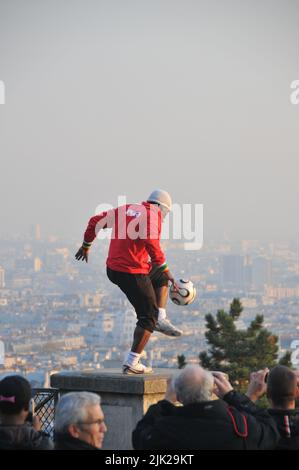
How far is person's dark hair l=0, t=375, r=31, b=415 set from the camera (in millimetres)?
6750

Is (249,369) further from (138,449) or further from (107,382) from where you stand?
(138,449)

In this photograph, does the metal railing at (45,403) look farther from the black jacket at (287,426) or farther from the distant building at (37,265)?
the distant building at (37,265)

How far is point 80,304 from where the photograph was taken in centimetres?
14200

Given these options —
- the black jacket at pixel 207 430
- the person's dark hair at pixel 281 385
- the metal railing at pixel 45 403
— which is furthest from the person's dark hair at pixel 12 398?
the metal railing at pixel 45 403

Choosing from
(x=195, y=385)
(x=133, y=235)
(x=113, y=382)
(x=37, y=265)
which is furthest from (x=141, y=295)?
(x=37, y=265)

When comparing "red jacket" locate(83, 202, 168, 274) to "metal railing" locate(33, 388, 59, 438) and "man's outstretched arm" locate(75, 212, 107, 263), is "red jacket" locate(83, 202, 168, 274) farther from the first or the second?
"metal railing" locate(33, 388, 59, 438)

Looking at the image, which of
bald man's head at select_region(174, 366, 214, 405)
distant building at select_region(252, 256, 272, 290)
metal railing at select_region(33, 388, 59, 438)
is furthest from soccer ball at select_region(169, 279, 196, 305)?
distant building at select_region(252, 256, 272, 290)

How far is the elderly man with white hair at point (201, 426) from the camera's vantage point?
6914mm

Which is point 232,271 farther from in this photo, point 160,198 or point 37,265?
point 160,198

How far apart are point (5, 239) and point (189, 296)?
14548 centimetres

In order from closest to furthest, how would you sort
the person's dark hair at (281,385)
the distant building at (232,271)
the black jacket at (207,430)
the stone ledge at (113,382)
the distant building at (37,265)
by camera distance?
1. the black jacket at (207,430)
2. the person's dark hair at (281,385)
3. the stone ledge at (113,382)
4. the distant building at (37,265)
5. the distant building at (232,271)

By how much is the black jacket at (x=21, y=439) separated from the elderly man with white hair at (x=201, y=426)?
633 mm

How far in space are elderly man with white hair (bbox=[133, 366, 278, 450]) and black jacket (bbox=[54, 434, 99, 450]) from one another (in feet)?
1.69

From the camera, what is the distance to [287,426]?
729 cm
